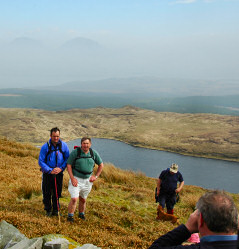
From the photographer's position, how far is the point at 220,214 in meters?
2.19

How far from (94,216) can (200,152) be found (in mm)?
98541

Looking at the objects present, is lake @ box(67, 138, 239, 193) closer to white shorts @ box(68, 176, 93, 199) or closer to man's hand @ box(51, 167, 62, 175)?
white shorts @ box(68, 176, 93, 199)

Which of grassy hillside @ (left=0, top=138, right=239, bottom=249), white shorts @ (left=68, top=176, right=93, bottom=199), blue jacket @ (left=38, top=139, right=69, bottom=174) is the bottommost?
grassy hillside @ (left=0, top=138, right=239, bottom=249)

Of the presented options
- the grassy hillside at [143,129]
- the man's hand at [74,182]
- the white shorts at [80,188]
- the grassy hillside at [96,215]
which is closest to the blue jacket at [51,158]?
the man's hand at [74,182]

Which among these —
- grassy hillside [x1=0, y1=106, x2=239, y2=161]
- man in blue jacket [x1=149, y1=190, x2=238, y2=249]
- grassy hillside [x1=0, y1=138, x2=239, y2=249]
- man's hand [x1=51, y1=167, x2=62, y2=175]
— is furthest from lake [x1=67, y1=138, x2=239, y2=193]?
man in blue jacket [x1=149, y1=190, x2=238, y2=249]

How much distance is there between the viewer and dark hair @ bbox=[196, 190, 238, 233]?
85.0 inches

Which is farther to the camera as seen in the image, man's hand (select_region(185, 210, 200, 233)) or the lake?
the lake

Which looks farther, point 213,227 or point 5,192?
point 5,192

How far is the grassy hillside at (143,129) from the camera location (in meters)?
104

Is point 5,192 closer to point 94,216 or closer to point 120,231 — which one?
point 94,216

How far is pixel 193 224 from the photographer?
8.34ft

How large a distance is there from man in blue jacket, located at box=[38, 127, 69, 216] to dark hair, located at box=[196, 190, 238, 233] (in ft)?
16.4

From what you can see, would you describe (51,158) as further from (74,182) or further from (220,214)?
(220,214)

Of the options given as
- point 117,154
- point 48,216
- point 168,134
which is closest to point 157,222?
point 48,216
